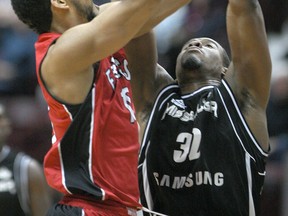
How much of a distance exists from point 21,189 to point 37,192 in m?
0.13

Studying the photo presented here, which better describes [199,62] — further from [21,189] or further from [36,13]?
[21,189]

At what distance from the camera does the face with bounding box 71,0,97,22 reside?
16.4 ft

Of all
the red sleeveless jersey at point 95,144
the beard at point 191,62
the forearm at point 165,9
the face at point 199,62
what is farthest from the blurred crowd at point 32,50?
the red sleeveless jersey at point 95,144

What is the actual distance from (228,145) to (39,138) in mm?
3548

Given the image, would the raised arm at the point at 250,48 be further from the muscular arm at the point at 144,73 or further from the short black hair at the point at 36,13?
the short black hair at the point at 36,13

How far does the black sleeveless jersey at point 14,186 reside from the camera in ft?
25.0

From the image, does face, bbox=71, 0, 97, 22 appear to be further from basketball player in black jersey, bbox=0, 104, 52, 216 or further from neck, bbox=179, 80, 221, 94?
basketball player in black jersey, bbox=0, 104, 52, 216

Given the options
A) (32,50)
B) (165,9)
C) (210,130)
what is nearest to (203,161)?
(210,130)

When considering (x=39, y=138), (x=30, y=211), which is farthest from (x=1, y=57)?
(x=30, y=211)

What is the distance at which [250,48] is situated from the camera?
18.5 feet

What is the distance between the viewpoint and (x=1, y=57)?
930 centimetres

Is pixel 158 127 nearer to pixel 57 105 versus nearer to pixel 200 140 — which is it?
pixel 200 140

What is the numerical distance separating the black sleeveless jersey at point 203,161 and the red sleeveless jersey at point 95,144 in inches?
32.9

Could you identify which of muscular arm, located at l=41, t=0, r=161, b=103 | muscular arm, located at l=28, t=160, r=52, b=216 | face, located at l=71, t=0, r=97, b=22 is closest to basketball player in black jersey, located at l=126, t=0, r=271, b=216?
face, located at l=71, t=0, r=97, b=22
